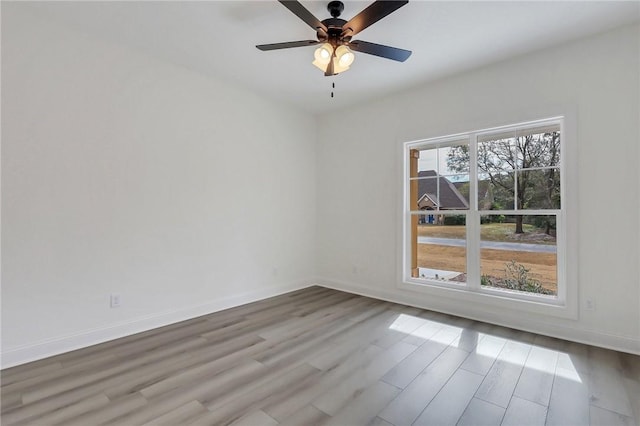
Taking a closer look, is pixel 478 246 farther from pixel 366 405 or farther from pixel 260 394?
pixel 260 394

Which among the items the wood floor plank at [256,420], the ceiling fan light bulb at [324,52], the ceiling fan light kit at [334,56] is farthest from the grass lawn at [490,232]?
the wood floor plank at [256,420]

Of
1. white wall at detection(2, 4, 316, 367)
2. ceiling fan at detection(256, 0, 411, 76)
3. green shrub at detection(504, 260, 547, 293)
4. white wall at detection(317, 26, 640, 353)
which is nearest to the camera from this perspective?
ceiling fan at detection(256, 0, 411, 76)

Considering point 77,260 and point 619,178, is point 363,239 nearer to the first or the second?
point 619,178

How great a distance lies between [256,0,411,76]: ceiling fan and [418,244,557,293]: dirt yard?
7.83 feet

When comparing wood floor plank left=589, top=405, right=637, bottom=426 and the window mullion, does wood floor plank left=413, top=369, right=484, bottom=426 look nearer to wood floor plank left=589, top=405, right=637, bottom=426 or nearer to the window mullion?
wood floor plank left=589, top=405, right=637, bottom=426

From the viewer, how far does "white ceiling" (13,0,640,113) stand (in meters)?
2.46

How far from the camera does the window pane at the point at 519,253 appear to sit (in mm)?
3148

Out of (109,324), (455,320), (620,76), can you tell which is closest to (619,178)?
(620,76)

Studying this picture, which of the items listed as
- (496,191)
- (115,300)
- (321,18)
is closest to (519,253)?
(496,191)

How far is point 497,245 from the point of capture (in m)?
3.47

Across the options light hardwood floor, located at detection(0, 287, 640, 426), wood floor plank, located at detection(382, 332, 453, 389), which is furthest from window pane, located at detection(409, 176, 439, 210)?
wood floor plank, located at detection(382, 332, 453, 389)

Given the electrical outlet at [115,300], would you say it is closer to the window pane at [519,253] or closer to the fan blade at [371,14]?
the fan blade at [371,14]

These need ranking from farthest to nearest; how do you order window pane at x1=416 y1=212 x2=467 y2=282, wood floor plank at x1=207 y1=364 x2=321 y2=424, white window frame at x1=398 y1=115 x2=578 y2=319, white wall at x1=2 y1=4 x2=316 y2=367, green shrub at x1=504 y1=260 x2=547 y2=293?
window pane at x1=416 y1=212 x2=467 y2=282 < green shrub at x1=504 y1=260 x2=547 y2=293 < white window frame at x1=398 y1=115 x2=578 y2=319 < white wall at x1=2 y1=4 x2=316 y2=367 < wood floor plank at x1=207 y1=364 x2=321 y2=424

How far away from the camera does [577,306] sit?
289cm
